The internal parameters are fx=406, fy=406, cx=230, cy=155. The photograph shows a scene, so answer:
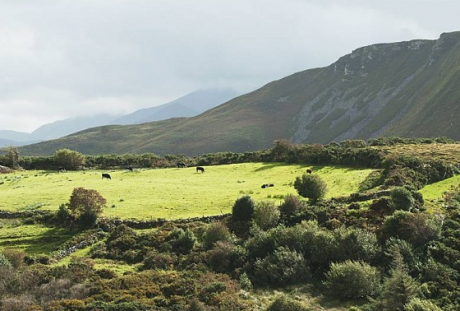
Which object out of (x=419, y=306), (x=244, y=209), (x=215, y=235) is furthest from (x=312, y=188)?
(x=419, y=306)

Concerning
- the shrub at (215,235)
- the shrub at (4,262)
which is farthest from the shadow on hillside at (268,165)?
the shrub at (4,262)

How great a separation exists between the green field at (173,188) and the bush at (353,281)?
57.4 feet

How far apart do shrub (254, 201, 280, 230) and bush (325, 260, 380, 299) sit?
34.3 ft

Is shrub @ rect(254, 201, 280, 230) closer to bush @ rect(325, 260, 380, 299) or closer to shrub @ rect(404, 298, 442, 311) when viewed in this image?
bush @ rect(325, 260, 380, 299)

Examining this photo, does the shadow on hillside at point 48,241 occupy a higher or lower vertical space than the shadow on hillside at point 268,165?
lower

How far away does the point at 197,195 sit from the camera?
4881 centimetres

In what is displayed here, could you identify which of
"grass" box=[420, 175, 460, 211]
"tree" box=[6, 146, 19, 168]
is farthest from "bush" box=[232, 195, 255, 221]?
"tree" box=[6, 146, 19, 168]

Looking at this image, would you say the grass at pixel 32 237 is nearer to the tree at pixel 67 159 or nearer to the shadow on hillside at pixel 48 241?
the shadow on hillside at pixel 48 241

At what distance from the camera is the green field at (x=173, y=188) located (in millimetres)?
44097

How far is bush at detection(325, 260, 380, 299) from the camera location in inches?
1014

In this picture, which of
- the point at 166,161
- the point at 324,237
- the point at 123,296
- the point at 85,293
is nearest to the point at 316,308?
the point at 324,237

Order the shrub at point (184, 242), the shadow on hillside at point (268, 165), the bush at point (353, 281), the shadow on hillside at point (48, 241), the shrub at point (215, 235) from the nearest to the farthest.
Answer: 1. the bush at point (353, 281)
2. the shrub at point (184, 242)
3. the shrub at point (215, 235)
4. the shadow on hillside at point (48, 241)
5. the shadow on hillside at point (268, 165)

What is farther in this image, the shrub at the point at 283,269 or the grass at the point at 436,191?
the grass at the point at 436,191

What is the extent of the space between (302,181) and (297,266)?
51.4ft
